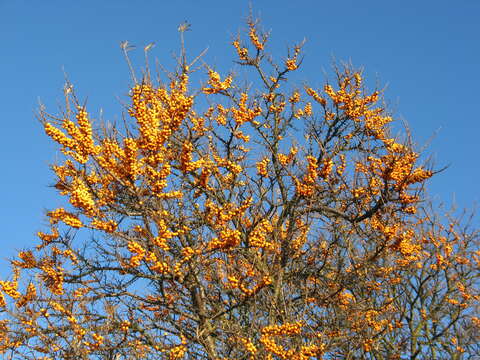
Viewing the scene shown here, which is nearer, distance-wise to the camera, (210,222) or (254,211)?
(210,222)

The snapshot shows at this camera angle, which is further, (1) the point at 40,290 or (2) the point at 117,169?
(1) the point at 40,290

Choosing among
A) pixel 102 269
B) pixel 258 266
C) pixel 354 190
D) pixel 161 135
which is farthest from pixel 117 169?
pixel 354 190

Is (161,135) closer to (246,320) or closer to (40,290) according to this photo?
(40,290)

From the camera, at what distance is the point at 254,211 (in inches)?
370

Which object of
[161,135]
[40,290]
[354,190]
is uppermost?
[354,190]

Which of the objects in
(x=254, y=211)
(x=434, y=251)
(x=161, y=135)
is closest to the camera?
(x=161, y=135)

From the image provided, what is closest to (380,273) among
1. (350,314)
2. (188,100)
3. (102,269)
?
(350,314)

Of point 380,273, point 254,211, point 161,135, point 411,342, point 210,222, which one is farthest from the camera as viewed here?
point 411,342

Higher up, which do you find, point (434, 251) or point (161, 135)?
point (434, 251)

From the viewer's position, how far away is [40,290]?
7.20m

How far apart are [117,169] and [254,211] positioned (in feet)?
12.2

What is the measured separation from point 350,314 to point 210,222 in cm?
318

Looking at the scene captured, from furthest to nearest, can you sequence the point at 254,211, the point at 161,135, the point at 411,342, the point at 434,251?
the point at 434,251 < the point at 411,342 < the point at 254,211 < the point at 161,135

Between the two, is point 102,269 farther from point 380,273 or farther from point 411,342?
point 411,342
